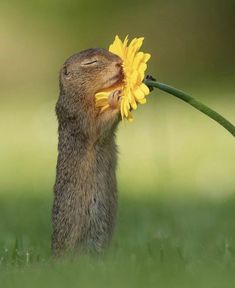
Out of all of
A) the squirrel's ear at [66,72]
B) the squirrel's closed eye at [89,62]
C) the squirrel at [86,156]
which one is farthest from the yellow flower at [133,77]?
the squirrel's ear at [66,72]

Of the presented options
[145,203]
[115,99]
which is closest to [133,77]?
[115,99]

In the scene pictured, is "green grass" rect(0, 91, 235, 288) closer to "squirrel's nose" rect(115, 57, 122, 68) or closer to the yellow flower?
the yellow flower

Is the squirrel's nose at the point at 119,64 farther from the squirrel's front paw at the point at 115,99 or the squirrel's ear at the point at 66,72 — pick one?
the squirrel's ear at the point at 66,72

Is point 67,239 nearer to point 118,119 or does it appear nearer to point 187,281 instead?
point 118,119

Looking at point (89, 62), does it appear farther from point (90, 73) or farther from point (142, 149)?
point (142, 149)

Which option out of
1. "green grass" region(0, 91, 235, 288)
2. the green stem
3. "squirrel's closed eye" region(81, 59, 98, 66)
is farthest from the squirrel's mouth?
"green grass" region(0, 91, 235, 288)

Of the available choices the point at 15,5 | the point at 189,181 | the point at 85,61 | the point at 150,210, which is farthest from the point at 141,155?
the point at 15,5
